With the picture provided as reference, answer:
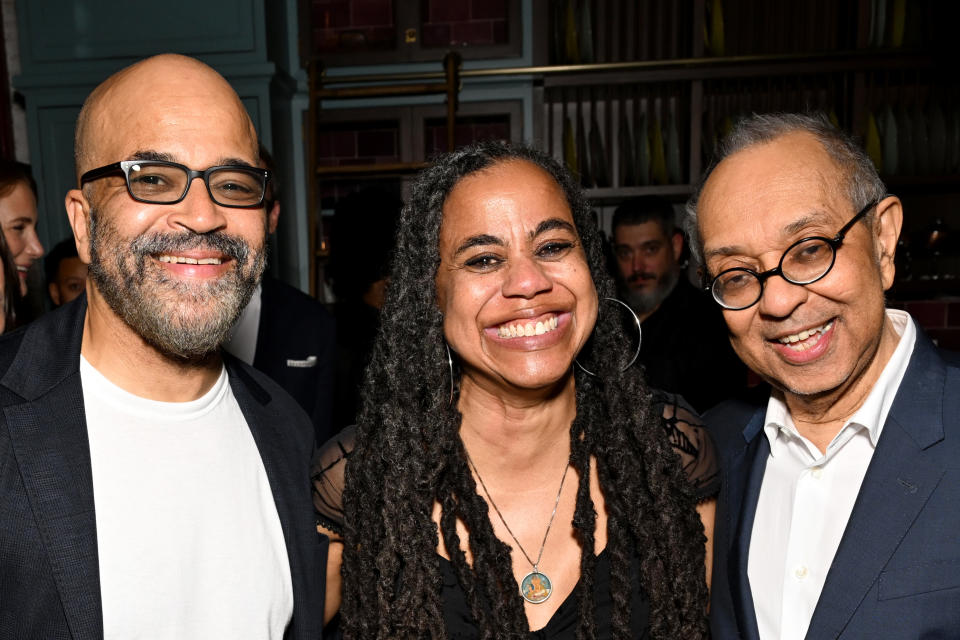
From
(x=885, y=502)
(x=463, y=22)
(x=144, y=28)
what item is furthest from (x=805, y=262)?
(x=144, y=28)

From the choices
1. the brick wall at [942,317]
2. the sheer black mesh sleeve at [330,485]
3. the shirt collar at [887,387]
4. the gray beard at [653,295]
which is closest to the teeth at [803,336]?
the shirt collar at [887,387]

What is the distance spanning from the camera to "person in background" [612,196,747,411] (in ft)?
9.59

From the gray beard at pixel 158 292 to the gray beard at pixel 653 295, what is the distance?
249 cm

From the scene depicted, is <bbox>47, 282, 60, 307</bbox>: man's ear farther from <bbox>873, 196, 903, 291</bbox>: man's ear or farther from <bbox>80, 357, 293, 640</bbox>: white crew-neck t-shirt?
<bbox>873, 196, 903, 291</bbox>: man's ear

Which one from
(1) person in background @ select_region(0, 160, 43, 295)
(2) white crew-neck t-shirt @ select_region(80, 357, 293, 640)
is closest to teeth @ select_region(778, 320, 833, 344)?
(2) white crew-neck t-shirt @ select_region(80, 357, 293, 640)

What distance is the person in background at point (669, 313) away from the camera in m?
2.92

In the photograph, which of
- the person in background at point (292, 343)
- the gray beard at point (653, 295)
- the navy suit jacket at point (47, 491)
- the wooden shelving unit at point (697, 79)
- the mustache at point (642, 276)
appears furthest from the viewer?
the wooden shelving unit at point (697, 79)

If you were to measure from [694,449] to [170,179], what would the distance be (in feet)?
4.19

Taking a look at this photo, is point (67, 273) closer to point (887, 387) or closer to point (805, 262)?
point (805, 262)

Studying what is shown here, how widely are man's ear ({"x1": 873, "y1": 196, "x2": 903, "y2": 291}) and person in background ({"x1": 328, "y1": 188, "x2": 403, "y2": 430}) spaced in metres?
1.79

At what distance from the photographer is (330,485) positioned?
5.51 feet

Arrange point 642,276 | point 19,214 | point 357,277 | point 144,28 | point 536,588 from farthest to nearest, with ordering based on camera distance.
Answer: point 144,28
point 642,276
point 357,277
point 19,214
point 536,588

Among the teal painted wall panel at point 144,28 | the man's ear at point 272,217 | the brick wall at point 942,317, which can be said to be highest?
the teal painted wall panel at point 144,28

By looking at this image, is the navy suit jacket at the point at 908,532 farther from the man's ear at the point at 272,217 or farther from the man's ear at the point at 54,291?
the man's ear at the point at 54,291
